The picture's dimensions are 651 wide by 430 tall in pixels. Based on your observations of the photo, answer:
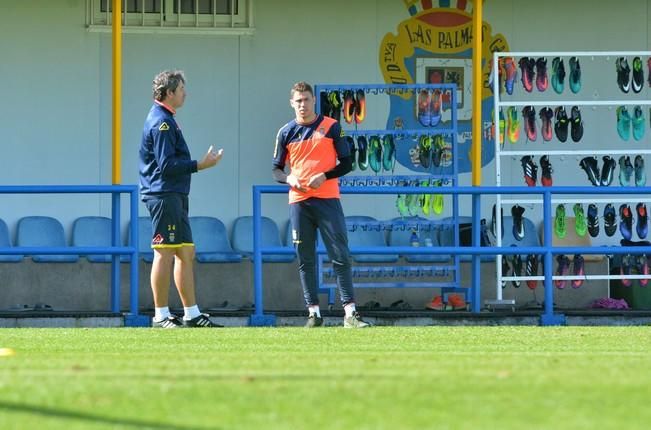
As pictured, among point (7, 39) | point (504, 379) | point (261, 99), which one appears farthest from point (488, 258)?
point (504, 379)

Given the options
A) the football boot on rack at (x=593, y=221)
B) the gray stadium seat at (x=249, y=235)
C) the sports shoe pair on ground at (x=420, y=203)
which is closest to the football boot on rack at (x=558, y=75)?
the football boot on rack at (x=593, y=221)

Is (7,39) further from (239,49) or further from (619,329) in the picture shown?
(619,329)

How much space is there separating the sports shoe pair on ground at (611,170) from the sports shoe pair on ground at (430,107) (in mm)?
1430

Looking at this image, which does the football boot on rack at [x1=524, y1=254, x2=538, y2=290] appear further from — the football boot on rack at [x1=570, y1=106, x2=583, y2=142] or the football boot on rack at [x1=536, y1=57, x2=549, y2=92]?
the football boot on rack at [x1=536, y1=57, x2=549, y2=92]

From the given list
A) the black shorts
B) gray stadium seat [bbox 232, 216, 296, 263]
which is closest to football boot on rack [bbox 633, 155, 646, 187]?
gray stadium seat [bbox 232, 216, 296, 263]

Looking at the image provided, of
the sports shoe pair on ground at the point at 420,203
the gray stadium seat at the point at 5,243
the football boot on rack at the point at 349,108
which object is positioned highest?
the football boot on rack at the point at 349,108

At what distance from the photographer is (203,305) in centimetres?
1520

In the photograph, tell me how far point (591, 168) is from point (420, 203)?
1.68 m

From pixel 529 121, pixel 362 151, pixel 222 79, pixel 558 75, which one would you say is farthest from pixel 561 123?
pixel 222 79

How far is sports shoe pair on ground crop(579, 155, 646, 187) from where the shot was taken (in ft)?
49.3

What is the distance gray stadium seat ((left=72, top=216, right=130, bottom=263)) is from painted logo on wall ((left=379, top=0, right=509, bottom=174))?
294cm

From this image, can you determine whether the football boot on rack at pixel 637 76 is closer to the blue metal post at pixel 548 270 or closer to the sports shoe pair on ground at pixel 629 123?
the sports shoe pair on ground at pixel 629 123

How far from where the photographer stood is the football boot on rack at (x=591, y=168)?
49.4ft

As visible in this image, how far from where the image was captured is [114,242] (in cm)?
1302
